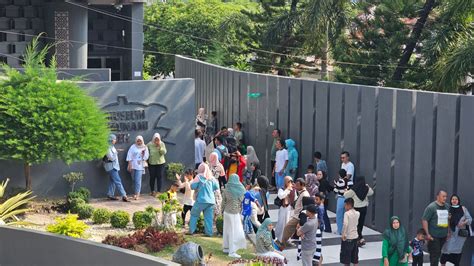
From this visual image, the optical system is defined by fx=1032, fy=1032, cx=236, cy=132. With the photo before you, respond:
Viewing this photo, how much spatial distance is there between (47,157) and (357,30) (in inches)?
587

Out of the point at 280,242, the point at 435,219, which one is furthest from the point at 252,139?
the point at 435,219

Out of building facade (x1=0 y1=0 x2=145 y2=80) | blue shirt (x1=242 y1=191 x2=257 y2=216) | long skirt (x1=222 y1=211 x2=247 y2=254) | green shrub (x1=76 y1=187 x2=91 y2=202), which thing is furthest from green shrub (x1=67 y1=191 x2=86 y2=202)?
building facade (x1=0 y1=0 x2=145 y2=80)

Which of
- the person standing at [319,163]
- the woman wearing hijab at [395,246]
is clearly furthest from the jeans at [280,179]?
the woman wearing hijab at [395,246]

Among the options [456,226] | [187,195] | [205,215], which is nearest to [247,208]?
[205,215]

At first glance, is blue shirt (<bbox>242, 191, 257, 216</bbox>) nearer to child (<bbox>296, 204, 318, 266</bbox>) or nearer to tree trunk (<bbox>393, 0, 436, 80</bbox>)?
child (<bbox>296, 204, 318, 266</bbox>)

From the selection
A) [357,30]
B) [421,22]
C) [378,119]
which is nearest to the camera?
[378,119]

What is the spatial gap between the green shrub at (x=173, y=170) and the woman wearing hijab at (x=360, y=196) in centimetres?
572

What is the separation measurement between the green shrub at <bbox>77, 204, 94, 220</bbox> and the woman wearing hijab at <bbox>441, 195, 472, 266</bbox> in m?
7.30

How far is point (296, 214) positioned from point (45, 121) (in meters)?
5.51

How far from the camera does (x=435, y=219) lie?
16422mm

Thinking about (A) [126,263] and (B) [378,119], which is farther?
(B) [378,119]

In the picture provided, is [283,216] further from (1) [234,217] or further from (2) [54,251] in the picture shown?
(2) [54,251]

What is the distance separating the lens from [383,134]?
1962 centimetres

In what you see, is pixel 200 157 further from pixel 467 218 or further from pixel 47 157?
pixel 467 218
